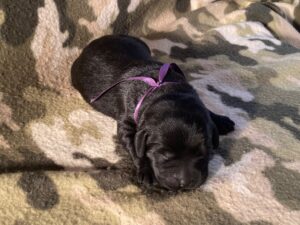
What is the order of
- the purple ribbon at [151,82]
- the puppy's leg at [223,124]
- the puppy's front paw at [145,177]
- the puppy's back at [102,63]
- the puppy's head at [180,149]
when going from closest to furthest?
the puppy's head at [180,149], the puppy's front paw at [145,177], the purple ribbon at [151,82], the puppy's leg at [223,124], the puppy's back at [102,63]

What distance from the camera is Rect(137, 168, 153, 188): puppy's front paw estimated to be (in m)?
1.87

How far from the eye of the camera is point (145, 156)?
1927 mm

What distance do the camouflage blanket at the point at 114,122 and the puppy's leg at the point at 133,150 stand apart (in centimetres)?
6

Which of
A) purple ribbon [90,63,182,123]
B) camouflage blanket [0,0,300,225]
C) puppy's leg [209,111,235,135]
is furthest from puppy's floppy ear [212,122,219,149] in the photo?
purple ribbon [90,63,182,123]

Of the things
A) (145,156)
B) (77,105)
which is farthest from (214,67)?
(145,156)

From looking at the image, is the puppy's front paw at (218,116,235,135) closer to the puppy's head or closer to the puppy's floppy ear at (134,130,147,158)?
the puppy's head

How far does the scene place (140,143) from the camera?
6.22 ft

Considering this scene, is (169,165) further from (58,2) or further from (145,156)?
(58,2)

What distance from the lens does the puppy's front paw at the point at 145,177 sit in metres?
1.87

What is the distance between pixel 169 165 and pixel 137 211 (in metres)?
0.23

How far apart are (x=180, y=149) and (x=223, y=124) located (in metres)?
0.56

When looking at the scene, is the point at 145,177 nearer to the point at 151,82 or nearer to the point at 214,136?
the point at 214,136

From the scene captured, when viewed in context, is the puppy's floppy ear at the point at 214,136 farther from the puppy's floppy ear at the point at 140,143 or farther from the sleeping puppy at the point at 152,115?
the puppy's floppy ear at the point at 140,143

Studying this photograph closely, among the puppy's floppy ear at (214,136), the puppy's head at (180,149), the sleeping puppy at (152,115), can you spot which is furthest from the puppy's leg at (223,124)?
the puppy's head at (180,149)
